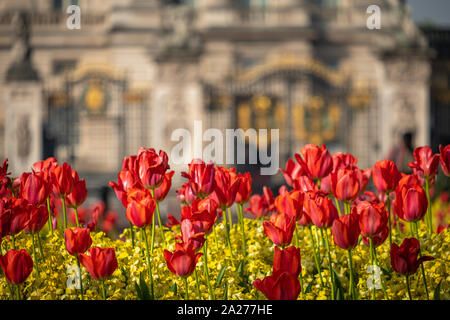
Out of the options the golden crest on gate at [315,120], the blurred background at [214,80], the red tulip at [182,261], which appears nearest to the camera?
the red tulip at [182,261]

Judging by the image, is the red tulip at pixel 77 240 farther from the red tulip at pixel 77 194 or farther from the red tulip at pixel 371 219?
the red tulip at pixel 371 219

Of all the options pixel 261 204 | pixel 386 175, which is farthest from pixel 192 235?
pixel 261 204

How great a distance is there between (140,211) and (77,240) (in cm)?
24

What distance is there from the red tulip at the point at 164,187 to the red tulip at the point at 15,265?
682 millimetres

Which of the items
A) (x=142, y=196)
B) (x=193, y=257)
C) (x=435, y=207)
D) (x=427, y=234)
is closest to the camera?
(x=193, y=257)

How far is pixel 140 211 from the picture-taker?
1.90 metres

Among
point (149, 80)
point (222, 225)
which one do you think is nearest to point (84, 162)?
point (149, 80)

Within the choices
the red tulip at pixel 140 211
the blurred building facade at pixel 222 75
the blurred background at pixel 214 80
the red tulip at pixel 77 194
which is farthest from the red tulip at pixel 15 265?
the blurred building facade at pixel 222 75

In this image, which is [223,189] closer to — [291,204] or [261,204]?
[291,204]

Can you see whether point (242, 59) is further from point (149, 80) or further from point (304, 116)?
point (304, 116)

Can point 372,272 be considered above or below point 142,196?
below

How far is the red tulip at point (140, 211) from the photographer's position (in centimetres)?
190

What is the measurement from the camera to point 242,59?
20766 millimetres

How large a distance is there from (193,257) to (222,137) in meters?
13.9
